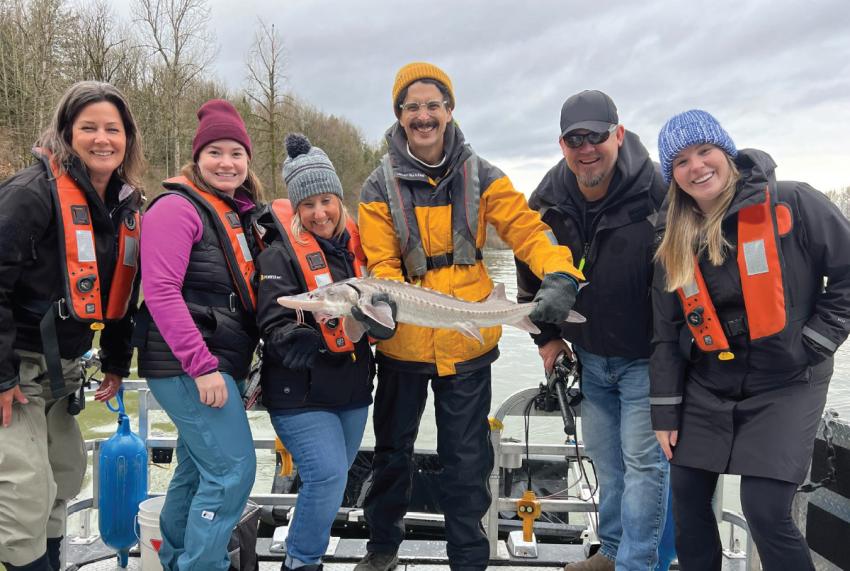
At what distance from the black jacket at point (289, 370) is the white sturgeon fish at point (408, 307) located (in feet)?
0.46

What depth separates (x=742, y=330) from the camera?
101 inches

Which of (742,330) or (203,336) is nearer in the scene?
(742,330)

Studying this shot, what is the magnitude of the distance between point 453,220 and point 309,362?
36.6 inches

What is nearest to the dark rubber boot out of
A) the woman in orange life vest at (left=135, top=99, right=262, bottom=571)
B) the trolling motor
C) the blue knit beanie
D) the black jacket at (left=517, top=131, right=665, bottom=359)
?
the woman in orange life vest at (left=135, top=99, right=262, bottom=571)

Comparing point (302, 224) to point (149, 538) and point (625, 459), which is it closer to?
point (149, 538)

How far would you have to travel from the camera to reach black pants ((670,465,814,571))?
238cm

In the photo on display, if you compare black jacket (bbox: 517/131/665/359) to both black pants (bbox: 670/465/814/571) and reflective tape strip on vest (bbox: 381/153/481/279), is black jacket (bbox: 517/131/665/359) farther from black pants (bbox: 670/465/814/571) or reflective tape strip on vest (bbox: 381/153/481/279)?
black pants (bbox: 670/465/814/571)

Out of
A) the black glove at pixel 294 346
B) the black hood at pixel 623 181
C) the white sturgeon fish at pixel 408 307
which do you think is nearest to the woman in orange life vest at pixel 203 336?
the black glove at pixel 294 346

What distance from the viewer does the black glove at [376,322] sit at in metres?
2.65

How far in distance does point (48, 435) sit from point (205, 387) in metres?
0.88

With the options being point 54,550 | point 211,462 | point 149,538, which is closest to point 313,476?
point 211,462

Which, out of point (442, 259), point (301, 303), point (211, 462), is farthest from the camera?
point (442, 259)

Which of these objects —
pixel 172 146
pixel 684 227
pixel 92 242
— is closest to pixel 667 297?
pixel 684 227

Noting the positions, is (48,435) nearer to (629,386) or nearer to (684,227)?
(629,386)
